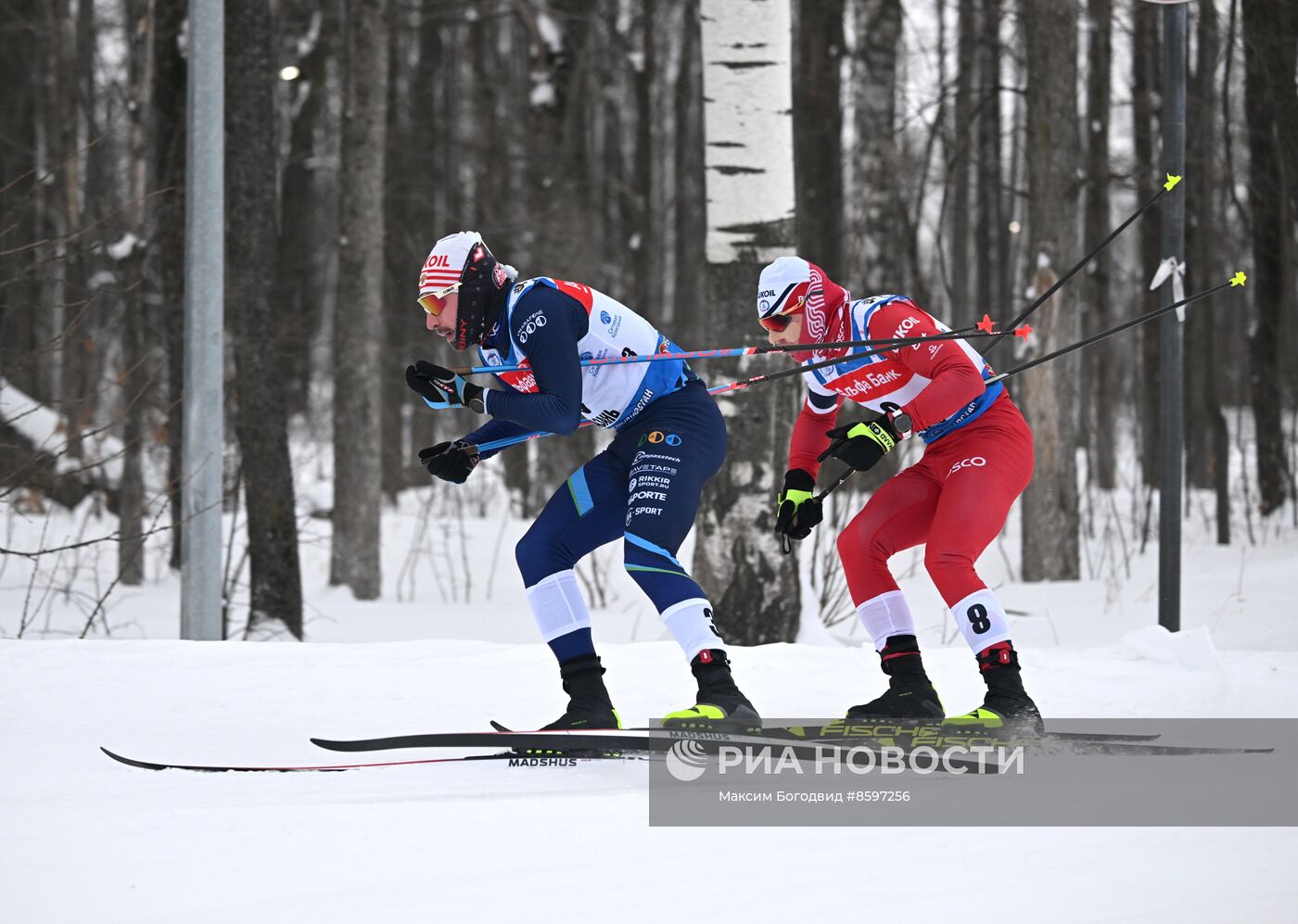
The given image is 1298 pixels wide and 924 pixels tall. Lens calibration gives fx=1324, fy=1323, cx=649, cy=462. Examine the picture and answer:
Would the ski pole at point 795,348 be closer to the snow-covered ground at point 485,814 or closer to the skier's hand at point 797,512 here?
the skier's hand at point 797,512

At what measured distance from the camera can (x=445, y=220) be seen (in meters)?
23.3

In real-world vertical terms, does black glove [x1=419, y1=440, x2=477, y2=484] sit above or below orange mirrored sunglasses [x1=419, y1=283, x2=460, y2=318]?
below

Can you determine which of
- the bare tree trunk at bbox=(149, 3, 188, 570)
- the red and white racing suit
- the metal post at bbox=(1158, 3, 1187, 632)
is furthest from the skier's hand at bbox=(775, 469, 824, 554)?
the bare tree trunk at bbox=(149, 3, 188, 570)

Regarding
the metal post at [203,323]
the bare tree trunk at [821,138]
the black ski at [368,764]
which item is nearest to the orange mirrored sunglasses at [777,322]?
the black ski at [368,764]

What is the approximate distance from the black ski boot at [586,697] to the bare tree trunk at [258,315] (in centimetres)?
401

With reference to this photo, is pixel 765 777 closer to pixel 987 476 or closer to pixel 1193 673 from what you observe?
pixel 987 476

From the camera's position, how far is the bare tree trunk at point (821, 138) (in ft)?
45.0

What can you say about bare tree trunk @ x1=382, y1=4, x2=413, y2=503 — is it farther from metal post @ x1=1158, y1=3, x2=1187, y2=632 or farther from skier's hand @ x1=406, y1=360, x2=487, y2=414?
skier's hand @ x1=406, y1=360, x2=487, y2=414

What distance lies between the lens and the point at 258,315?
7.96 meters

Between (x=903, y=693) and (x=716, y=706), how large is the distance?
2.48ft

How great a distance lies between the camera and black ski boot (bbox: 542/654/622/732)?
4.28 m

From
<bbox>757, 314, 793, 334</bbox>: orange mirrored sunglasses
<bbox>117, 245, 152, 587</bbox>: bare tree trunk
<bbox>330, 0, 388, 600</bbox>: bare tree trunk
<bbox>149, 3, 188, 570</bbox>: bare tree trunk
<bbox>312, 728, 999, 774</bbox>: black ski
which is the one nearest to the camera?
<bbox>312, 728, 999, 774</bbox>: black ski

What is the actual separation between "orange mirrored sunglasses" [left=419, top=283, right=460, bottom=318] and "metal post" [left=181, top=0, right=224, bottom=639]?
7.67 ft

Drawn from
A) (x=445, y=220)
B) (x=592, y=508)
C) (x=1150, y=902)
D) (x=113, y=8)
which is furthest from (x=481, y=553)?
(x=113, y=8)
